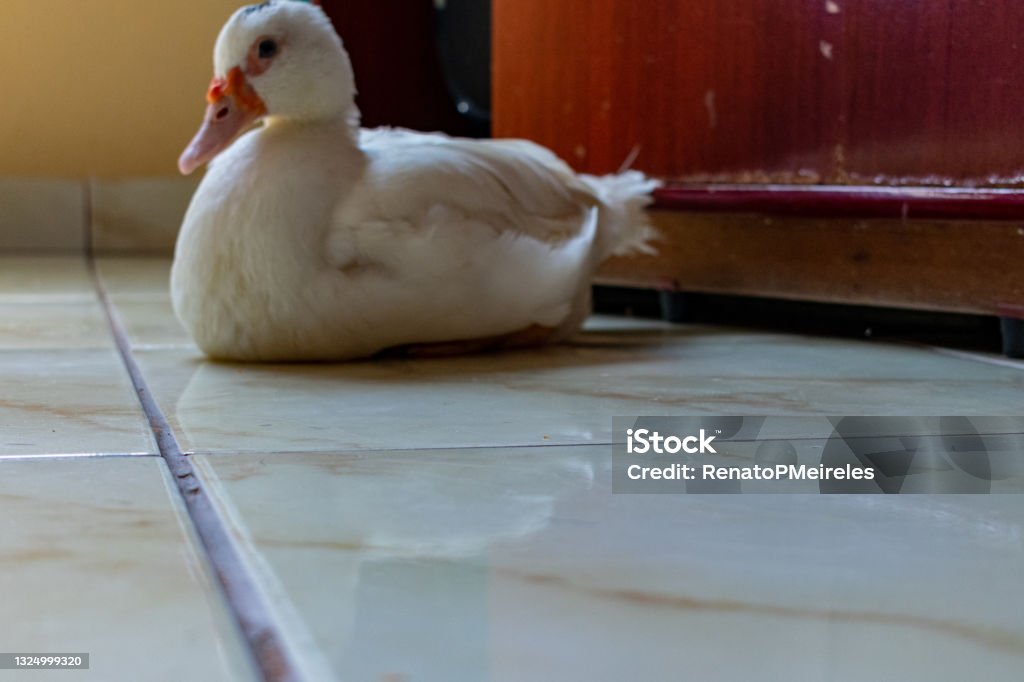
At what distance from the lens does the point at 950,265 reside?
4.96 ft

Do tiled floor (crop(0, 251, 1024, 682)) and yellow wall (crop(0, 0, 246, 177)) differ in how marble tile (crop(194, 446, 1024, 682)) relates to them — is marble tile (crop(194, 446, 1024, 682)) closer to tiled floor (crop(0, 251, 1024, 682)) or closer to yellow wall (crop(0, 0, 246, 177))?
tiled floor (crop(0, 251, 1024, 682))

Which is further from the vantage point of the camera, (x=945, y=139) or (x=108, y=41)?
→ (x=108, y=41)

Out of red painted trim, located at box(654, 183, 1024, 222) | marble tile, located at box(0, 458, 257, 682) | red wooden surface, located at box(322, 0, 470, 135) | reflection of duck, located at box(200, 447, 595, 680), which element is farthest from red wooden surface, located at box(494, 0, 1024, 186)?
marble tile, located at box(0, 458, 257, 682)

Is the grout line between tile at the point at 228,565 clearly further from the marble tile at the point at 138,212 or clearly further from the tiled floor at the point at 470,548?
the marble tile at the point at 138,212

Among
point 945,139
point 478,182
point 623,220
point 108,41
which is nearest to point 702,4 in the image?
point 623,220

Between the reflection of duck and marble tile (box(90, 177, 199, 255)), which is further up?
the reflection of duck

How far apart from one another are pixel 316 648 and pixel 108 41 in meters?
2.86

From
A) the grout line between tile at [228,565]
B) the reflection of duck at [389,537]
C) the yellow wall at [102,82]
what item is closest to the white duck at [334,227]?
the grout line between tile at [228,565]

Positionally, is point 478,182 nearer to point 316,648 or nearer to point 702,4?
point 702,4

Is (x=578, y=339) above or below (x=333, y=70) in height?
below

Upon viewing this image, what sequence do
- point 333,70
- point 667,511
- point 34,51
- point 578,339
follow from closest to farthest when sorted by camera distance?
1. point 667,511
2. point 333,70
3. point 578,339
4. point 34,51

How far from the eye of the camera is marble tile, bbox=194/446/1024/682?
49 centimetres

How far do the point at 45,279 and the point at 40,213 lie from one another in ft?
2.61

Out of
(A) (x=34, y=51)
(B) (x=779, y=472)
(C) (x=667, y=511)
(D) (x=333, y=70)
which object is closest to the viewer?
(C) (x=667, y=511)
